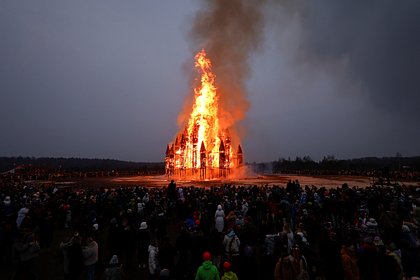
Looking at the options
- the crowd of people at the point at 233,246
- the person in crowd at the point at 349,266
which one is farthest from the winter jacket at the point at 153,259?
the person in crowd at the point at 349,266

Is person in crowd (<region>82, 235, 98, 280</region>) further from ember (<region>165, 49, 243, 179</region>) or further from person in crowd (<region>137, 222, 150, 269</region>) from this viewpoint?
ember (<region>165, 49, 243, 179</region>)

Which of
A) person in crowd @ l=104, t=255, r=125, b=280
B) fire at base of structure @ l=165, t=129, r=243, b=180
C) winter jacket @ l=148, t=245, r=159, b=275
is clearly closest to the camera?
person in crowd @ l=104, t=255, r=125, b=280

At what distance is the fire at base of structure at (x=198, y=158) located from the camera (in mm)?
68250

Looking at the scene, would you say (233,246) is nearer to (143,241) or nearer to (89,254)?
(143,241)

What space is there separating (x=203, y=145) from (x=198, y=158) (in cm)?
562

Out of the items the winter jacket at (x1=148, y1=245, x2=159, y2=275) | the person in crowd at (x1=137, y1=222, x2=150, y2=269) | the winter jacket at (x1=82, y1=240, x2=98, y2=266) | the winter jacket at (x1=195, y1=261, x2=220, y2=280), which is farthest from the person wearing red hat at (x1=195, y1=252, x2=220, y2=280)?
the person in crowd at (x1=137, y1=222, x2=150, y2=269)

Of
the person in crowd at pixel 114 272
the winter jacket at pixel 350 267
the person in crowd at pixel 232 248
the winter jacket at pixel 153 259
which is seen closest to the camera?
the person in crowd at pixel 114 272

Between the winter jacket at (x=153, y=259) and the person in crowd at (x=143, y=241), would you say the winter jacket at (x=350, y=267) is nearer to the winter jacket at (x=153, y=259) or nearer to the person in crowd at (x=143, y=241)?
the winter jacket at (x=153, y=259)

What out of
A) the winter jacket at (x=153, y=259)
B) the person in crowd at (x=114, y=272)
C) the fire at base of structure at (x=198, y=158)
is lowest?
the winter jacket at (x=153, y=259)

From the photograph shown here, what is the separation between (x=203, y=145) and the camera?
6638cm

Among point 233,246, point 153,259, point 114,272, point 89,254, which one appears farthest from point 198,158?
point 114,272

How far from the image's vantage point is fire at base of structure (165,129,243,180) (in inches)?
2687

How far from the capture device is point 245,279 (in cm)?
891

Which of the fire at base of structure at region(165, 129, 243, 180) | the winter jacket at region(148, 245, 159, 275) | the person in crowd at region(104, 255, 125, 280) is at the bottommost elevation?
the winter jacket at region(148, 245, 159, 275)
